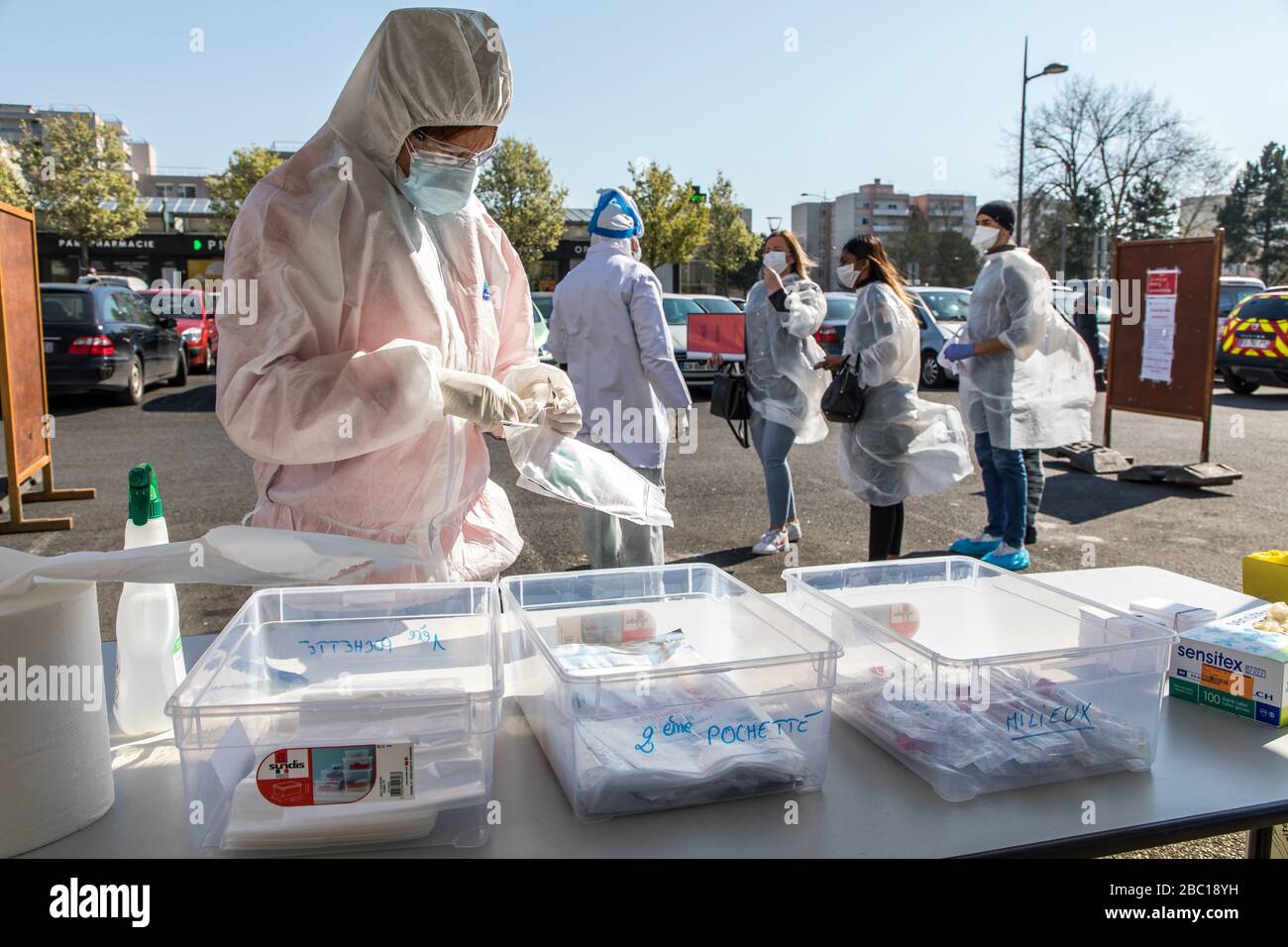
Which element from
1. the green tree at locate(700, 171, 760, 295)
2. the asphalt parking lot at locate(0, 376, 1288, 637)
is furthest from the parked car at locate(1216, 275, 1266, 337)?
the green tree at locate(700, 171, 760, 295)

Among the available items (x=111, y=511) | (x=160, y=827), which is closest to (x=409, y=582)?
(x=160, y=827)

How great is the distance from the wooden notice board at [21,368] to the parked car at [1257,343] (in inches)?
578

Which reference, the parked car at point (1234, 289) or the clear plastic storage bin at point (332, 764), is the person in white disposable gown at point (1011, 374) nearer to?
the clear plastic storage bin at point (332, 764)

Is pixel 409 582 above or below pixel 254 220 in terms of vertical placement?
below

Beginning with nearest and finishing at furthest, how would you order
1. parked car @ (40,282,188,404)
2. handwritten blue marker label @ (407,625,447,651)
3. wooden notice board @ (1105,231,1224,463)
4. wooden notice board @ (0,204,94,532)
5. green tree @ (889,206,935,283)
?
handwritten blue marker label @ (407,625,447,651) → wooden notice board @ (0,204,94,532) → wooden notice board @ (1105,231,1224,463) → parked car @ (40,282,188,404) → green tree @ (889,206,935,283)

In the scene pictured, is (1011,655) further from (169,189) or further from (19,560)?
(169,189)

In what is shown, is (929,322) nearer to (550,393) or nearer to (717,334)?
(717,334)

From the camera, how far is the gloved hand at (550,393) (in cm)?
180

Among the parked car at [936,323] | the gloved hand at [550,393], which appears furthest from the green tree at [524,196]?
the gloved hand at [550,393]

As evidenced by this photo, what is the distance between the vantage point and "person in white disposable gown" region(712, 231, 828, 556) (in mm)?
5418

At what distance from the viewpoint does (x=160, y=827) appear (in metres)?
1.25

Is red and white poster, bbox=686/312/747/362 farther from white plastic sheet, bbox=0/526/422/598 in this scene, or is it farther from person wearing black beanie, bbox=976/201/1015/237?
white plastic sheet, bbox=0/526/422/598

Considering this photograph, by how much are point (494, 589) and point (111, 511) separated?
20.9 feet

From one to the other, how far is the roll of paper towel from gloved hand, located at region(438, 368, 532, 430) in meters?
0.60
